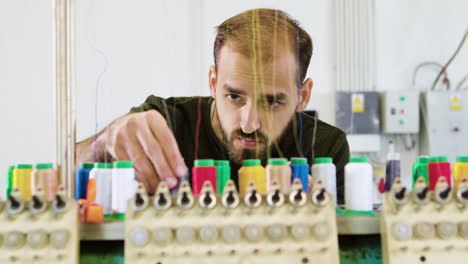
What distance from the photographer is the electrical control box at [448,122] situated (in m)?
3.23

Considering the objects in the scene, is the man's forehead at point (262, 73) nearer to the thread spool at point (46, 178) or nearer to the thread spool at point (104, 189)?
the thread spool at point (104, 189)

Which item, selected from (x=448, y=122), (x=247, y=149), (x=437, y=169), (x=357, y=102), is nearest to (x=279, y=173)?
(x=437, y=169)

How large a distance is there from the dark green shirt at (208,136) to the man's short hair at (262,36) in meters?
0.25

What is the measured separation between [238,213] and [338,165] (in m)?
1.10

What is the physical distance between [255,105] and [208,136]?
0.24 metres

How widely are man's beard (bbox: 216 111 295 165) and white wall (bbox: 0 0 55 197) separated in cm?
131

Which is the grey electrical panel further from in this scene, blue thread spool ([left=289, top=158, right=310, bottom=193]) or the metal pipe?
the metal pipe

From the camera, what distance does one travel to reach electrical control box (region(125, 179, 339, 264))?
0.99m

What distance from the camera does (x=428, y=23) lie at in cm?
340

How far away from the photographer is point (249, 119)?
2.08 meters

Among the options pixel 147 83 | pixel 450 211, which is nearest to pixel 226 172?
pixel 450 211

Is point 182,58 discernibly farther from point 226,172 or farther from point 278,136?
point 226,172

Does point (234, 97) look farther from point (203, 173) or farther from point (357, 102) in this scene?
point (357, 102)

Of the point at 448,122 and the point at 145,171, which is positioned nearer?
the point at 145,171
